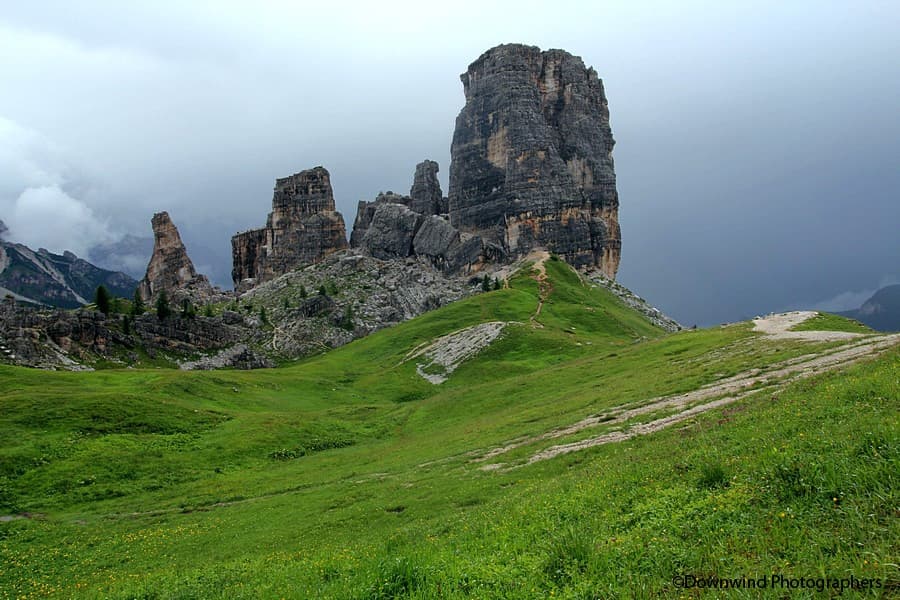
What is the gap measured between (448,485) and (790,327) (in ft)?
148

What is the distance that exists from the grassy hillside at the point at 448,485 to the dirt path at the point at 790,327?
2628 mm

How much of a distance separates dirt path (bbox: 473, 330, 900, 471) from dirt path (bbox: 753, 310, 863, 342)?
553 cm

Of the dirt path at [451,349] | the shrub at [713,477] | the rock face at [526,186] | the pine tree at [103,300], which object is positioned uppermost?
the rock face at [526,186]

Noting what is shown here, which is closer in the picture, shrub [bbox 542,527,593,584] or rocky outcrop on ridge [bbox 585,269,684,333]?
shrub [bbox 542,527,593,584]

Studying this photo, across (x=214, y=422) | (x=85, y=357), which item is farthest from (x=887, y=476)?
(x=85, y=357)

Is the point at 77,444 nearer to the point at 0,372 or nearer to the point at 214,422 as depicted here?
the point at 214,422

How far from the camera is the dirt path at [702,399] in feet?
91.1

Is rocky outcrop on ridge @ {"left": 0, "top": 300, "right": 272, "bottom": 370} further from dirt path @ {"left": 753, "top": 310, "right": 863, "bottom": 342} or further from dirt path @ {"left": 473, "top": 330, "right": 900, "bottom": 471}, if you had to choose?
dirt path @ {"left": 753, "top": 310, "right": 863, "bottom": 342}

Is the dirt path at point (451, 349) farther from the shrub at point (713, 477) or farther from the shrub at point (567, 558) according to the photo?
the shrub at point (567, 558)

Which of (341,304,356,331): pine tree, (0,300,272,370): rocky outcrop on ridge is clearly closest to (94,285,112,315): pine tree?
(0,300,272,370): rocky outcrop on ridge

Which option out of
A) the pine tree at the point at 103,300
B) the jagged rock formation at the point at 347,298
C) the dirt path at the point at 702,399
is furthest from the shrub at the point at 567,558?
the jagged rock formation at the point at 347,298

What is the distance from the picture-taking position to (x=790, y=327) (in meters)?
54.7

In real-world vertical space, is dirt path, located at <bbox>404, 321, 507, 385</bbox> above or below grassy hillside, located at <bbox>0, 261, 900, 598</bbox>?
above

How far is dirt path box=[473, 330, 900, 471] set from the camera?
27766mm
